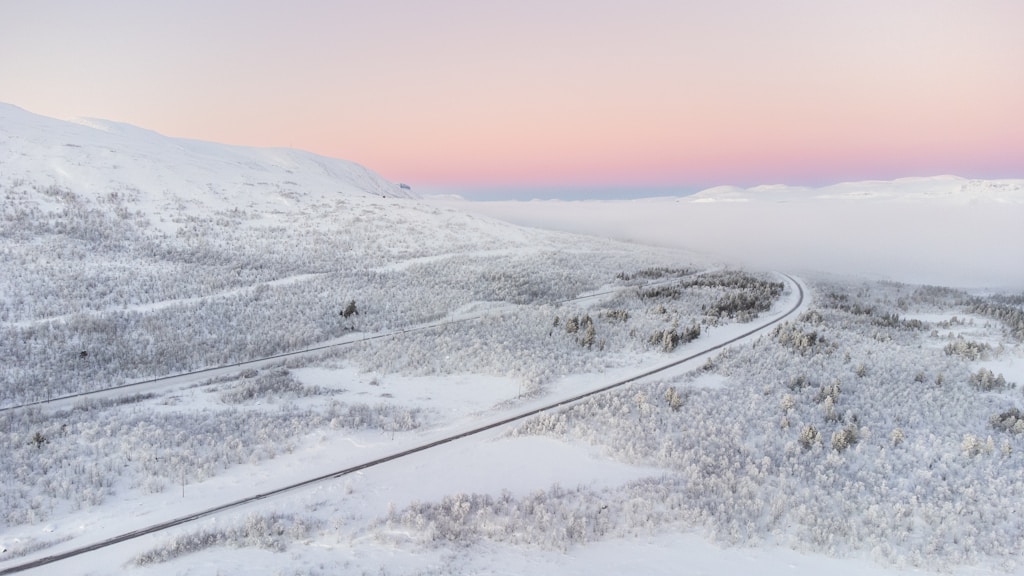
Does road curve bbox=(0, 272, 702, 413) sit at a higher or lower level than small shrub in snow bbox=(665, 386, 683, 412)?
lower

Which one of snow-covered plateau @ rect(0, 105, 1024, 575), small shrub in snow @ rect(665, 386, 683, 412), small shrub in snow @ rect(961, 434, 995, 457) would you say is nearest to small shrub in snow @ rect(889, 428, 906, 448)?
snow-covered plateau @ rect(0, 105, 1024, 575)

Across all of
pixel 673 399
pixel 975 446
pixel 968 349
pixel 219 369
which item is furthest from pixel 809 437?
pixel 219 369

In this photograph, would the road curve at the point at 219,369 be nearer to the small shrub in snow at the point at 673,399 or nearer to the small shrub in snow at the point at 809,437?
the small shrub in snow at the point at 673,399

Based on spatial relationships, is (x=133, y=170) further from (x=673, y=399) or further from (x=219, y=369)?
(x=673, y=399)

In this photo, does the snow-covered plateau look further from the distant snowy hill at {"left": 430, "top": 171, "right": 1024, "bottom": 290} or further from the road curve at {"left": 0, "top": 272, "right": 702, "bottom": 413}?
the distant snowy hill at {"left": 430, "top": 171, "right": 1024, "bottom": 290}

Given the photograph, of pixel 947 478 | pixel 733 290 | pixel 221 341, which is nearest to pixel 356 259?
pixel 221 341
